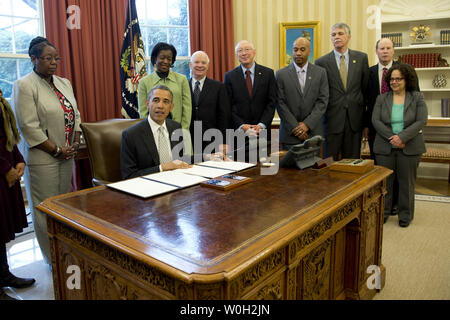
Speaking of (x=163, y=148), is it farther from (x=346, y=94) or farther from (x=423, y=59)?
(x=423, y=59)

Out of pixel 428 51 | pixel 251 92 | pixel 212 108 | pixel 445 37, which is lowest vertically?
pixel 212 108

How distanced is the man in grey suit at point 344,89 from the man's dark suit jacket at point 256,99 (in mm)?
625

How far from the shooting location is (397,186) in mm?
4062

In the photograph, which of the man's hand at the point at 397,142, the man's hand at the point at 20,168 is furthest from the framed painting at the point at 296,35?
the man's hand at the point at 20,168

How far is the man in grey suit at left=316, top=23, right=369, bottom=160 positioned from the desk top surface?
184cm

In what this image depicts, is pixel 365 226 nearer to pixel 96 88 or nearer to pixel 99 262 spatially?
pixel 99 262

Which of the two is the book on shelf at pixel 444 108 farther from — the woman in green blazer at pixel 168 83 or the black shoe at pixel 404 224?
the woman in green blazer at pixel 168 83

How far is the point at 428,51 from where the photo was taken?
231 inches

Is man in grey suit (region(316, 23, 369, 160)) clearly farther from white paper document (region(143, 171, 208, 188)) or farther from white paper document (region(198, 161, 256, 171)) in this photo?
white paper document (region(143, 171, 208, 188))

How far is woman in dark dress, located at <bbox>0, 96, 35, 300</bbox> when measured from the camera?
2.42 m

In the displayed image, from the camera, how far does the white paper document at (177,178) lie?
2.08 m

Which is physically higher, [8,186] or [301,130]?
[301,130]

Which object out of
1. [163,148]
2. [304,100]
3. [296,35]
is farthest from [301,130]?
[296,35]

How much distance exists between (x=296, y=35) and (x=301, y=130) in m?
2.83
